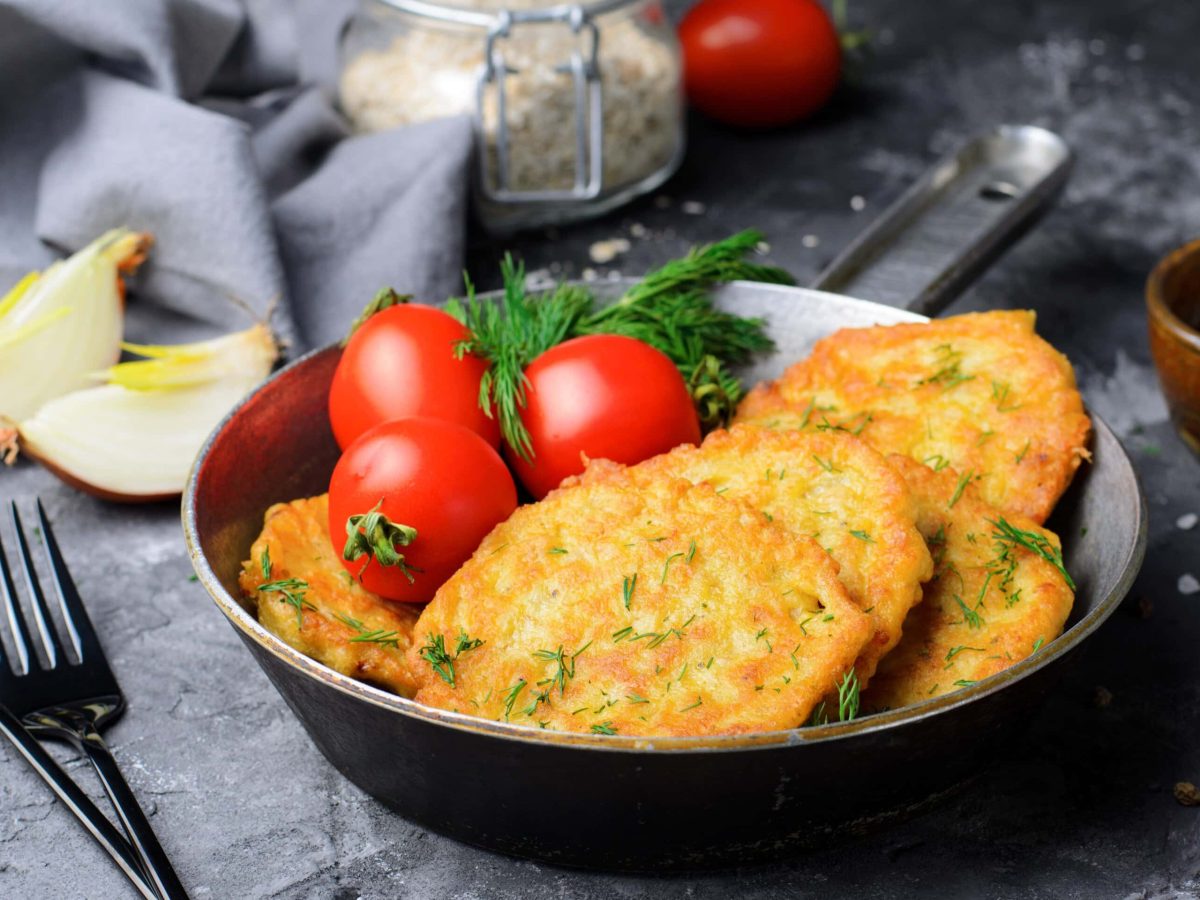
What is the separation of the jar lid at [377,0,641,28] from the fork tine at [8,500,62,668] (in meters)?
1.45

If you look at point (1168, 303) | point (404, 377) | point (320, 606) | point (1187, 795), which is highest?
point (404, 377)

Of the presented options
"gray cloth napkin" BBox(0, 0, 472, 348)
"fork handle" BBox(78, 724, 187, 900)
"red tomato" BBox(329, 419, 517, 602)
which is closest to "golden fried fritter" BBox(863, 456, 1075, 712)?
"red tomato" BBox(329, 419, 517, 602)

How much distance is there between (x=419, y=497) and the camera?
1.67 m

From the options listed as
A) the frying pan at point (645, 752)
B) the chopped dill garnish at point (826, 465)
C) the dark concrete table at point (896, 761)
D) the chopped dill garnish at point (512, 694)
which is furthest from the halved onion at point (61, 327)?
the chopped dill garnish at point (826, 465)

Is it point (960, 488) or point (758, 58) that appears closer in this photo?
point (960, 488)

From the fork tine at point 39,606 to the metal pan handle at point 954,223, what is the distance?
1.34 meters

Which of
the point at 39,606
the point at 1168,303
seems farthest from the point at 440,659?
the point at 1168,303

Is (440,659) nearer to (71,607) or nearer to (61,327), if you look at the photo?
(71,607)

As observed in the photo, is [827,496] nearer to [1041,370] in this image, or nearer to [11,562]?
[1041,370]

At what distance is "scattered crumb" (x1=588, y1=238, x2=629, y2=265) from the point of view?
3.15 m

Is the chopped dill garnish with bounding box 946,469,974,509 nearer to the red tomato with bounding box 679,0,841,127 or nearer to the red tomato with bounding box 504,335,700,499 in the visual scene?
the red tomato with bounding box 504,335,700,499

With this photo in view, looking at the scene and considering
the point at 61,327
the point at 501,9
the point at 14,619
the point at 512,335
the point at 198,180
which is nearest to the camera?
the point at 14,619

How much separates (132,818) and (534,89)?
1.90 metres

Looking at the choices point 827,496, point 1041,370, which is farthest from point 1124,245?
point 827,496
